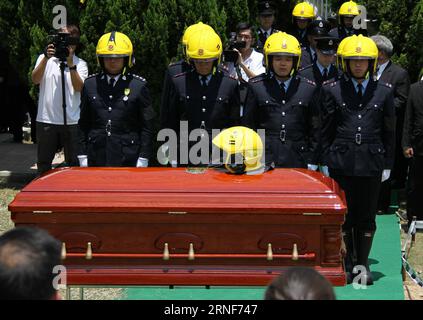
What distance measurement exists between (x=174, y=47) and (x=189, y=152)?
9.76 ft

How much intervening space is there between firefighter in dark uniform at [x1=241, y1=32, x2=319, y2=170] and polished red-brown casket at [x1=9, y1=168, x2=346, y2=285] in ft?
3.89

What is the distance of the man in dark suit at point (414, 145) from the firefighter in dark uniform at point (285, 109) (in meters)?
1.89

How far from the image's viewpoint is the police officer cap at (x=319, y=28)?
28.6 ft

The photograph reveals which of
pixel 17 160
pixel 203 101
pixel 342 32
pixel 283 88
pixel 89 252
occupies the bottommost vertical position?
pixel 17 160

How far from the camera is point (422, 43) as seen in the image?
374 inches

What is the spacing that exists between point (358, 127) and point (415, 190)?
2.07 meters

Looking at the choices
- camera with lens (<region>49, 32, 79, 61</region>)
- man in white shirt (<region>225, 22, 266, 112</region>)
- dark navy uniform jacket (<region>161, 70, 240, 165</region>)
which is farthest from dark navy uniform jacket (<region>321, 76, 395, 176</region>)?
camera with lens (<region>49, 32, 79, 61</region>)

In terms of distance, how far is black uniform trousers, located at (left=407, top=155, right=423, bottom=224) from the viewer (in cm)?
833

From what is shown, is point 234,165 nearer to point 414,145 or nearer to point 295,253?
point 295,253

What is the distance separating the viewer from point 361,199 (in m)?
6.52

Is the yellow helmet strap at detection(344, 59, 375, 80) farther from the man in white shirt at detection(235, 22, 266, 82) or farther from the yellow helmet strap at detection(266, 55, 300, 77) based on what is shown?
the man in white shirt at detection(235, 22, 266, 82)

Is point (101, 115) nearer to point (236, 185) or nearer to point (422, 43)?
point (236, 185)

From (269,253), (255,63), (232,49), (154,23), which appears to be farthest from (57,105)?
(269,253)
